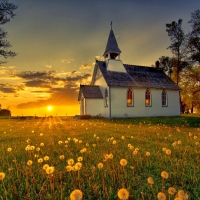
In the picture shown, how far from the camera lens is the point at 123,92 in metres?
26.4

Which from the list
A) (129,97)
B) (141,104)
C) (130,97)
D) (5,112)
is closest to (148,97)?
(141,104)

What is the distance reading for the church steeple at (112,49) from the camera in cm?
2877

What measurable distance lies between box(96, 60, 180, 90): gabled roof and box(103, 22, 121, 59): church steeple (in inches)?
75.3

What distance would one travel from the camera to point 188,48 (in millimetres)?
29219

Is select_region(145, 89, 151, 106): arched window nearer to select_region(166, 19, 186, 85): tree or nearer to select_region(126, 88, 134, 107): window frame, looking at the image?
select_region(126, 88, 134, 107): window frame

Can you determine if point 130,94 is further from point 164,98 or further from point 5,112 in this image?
point 5,112

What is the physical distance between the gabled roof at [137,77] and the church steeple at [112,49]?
191 cm

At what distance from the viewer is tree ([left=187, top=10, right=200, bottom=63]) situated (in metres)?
26.8

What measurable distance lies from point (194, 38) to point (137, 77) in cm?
1062

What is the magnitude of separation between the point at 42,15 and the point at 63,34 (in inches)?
90.3

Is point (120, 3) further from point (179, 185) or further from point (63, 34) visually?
point (179, 185)

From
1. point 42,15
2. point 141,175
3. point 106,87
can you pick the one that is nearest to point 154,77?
point 106,87

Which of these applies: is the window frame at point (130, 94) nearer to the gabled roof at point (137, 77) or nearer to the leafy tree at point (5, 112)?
the gabled roof at point (137, 77)

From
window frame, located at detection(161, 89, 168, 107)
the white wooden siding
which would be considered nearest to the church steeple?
the white wooden siding
